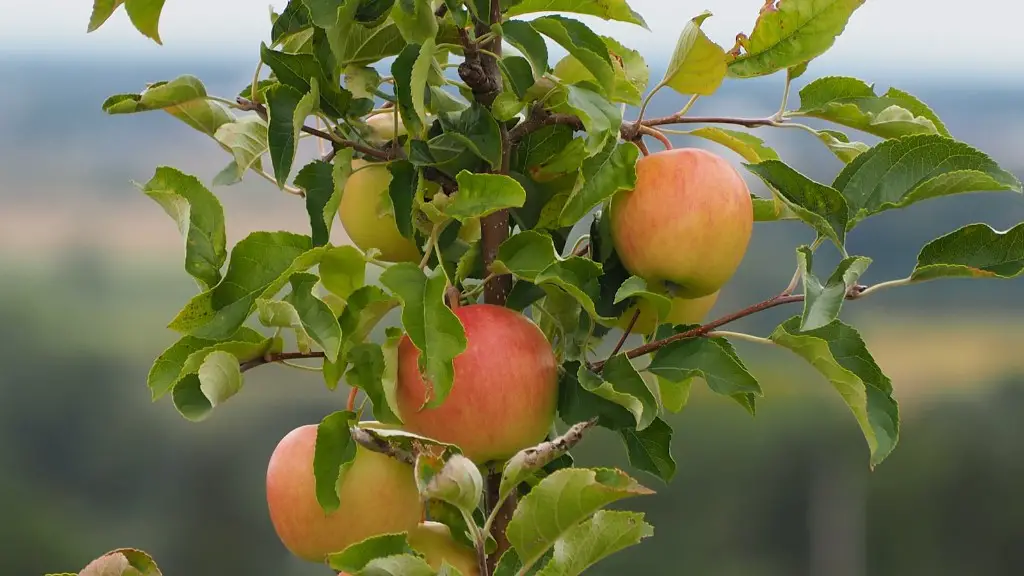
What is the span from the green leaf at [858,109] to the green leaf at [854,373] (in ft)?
0.57

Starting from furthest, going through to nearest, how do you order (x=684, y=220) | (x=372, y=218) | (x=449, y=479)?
(x=372, y=218) < (x=684, y=220) < (x=449, y=479)

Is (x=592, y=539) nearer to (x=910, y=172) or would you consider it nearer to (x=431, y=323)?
(x=431, y=323)

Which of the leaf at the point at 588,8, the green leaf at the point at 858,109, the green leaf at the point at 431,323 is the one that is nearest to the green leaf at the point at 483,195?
the green leaf at the point at 431,323

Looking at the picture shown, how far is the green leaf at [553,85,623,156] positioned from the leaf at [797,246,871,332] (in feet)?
0.47

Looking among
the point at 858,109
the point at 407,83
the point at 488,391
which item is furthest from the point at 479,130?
the point at 858,109

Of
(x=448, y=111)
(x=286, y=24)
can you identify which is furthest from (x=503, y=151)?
(x=286, y=24)

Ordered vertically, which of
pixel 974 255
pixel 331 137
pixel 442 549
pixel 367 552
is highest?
pixel 331 137

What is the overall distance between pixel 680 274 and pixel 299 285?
0.26m

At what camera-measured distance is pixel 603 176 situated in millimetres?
686

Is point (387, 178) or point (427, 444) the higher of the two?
point (387, 178)

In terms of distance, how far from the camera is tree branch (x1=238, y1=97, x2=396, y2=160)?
0.72 meters

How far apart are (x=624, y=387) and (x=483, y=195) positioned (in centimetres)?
17

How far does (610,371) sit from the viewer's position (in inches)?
28.9

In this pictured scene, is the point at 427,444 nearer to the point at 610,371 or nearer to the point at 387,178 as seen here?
the point at 610,371
